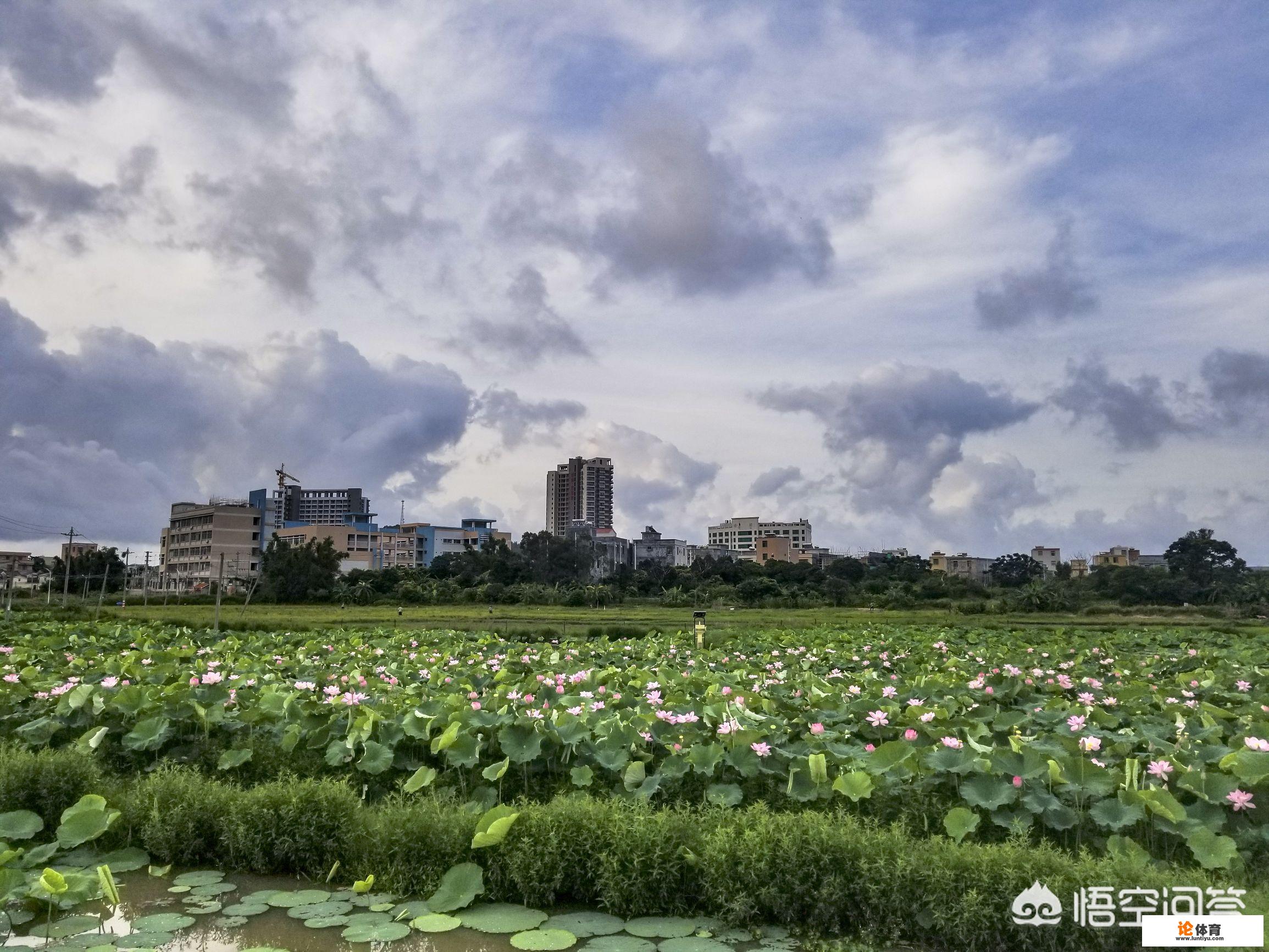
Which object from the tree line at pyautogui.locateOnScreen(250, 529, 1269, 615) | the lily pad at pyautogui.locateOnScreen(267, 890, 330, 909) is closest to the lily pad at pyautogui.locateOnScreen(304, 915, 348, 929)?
the lily pad at pyautogui.locateOnScreen(267, 890, 330, 909)

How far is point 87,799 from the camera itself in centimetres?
495

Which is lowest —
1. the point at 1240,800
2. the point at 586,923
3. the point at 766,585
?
the point at 586,923

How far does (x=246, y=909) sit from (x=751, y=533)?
145774mm

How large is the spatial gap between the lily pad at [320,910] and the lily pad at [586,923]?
3.38 feet

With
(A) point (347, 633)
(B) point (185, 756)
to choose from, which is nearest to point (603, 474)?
(A) point (347, 633)

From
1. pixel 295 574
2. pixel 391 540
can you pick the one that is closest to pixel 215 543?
pixel 391 540

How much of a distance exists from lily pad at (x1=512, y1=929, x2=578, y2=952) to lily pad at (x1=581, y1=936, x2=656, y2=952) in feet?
0.27

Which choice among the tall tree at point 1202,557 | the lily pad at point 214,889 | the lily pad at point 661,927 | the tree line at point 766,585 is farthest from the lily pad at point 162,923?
the tall tree at point 1202,557

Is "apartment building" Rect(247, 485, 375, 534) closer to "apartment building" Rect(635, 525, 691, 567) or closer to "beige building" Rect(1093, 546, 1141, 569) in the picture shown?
"apartment building" Rect(635, 525, 691, 567)

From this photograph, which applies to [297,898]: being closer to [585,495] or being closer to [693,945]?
[693,945]

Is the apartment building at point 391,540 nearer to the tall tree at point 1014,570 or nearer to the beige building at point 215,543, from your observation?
the beige building at point 215,543

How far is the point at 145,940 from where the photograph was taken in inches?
167

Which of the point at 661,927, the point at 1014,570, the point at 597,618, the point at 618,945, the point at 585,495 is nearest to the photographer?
the point at 618,945

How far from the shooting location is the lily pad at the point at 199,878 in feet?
16.7
